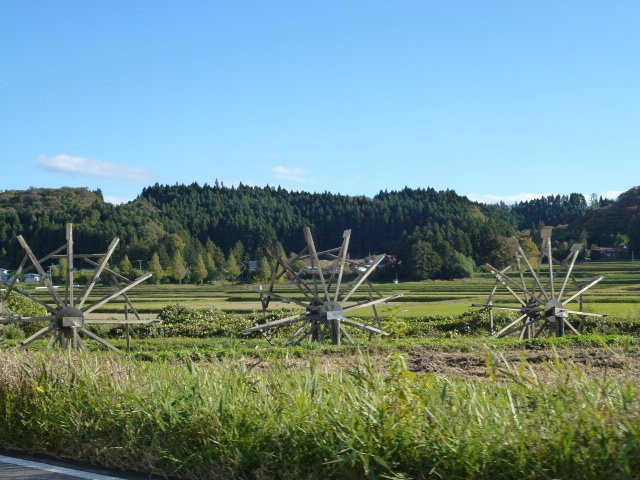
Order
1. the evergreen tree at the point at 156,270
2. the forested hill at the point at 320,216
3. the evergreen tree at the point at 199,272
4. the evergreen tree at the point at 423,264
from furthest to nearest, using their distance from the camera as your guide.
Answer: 1. the forested hill at the point at 320,216
2. the evergreen tree at the point at 199,272
3. the evergreen tree at the point at 156,270
4. the evergreen tree at the point at 423,264

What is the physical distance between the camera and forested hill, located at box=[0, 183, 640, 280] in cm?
8744

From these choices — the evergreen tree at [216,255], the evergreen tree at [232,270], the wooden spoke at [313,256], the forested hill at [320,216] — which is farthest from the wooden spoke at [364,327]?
the forested hill at [320,216]

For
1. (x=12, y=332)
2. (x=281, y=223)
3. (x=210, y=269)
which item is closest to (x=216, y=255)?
(x=210, y=269)

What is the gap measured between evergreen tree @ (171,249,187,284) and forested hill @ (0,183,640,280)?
0.21 m

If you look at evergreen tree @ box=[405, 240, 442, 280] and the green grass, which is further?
evergreen tree @ box=[405, 240, 442, 280]

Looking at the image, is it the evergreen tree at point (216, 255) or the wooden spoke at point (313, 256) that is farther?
the evergreen tree at point (216, 255)

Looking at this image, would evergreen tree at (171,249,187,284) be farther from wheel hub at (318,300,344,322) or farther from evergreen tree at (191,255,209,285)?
wheel hub at (318,300,344,322)

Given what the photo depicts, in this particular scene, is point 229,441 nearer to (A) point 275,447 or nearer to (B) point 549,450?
(A) point 275,447

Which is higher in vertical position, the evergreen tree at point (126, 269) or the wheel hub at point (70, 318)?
the evergreen tree at point (126, 269)

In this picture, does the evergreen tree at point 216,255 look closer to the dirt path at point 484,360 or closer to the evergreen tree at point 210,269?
the evergreen tree at point 210,269

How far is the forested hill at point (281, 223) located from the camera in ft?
287

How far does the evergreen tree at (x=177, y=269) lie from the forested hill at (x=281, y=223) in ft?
0.68

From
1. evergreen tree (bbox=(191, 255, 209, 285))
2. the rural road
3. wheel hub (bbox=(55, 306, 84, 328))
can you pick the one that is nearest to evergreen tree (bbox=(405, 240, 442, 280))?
evergreen tree (bbox=(191, 255, 209, 285))

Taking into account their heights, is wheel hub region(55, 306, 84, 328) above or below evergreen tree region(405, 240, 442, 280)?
below
